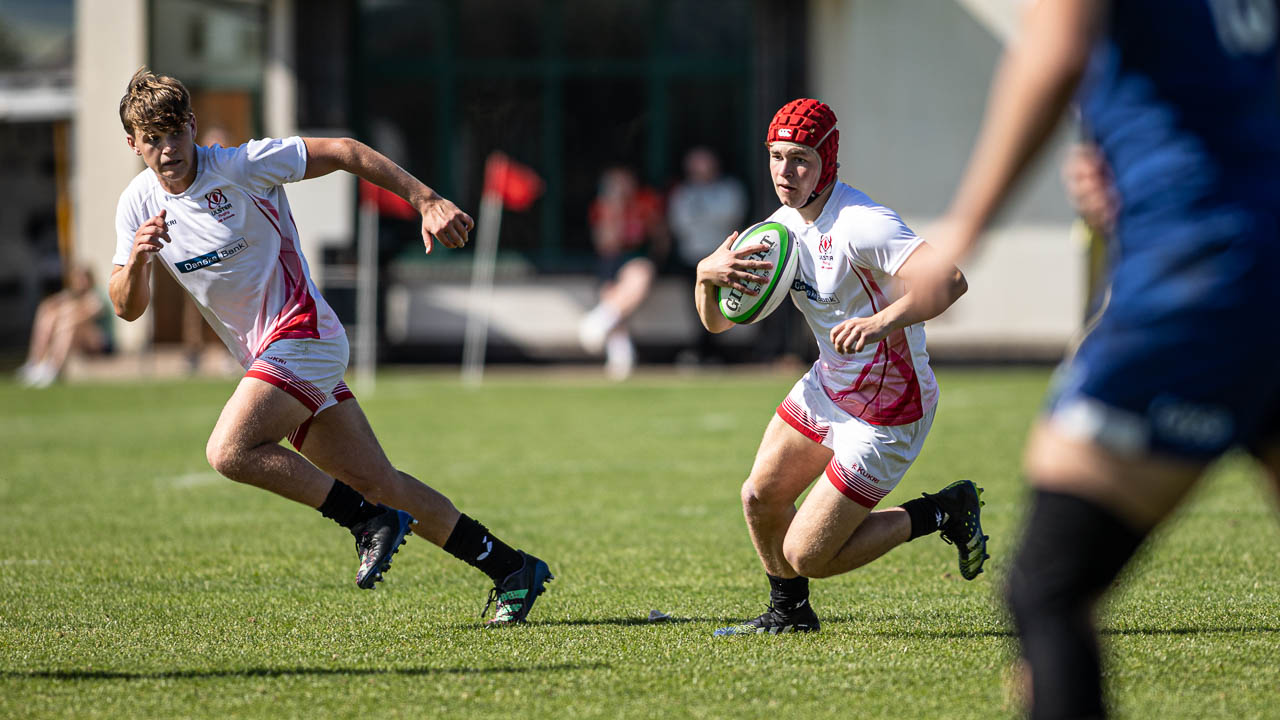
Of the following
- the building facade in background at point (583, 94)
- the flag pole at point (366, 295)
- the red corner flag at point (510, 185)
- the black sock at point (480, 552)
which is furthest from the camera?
the building facade in background at point (583, 94)

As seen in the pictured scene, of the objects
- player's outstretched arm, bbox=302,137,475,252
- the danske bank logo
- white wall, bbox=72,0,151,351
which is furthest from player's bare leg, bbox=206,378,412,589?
white wall, bbox=72,0,151,351

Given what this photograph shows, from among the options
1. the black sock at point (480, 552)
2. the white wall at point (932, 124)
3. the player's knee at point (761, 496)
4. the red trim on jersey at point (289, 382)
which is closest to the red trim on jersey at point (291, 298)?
the red trim on jersey at point (289, 382)

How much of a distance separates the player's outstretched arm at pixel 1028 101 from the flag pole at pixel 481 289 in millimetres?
16919

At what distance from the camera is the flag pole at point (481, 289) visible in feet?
64.1

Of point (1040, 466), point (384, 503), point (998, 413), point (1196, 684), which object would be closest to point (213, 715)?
point (384, 503)

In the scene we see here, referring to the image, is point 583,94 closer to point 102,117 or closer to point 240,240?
point 102,117

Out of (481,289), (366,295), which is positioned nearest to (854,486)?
(366,295)

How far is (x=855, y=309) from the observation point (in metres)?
5.00

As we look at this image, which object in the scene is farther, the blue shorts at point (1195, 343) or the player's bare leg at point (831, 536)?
the player's bare leg at point (831, 536)

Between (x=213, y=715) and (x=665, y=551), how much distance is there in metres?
3.28

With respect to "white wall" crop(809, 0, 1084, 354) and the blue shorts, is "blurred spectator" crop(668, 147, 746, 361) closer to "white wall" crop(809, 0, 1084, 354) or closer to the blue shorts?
"white wall" crop(809, 0, 1084, 354)

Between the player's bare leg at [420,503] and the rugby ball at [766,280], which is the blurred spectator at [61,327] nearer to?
the player's bare leg at [420,503]

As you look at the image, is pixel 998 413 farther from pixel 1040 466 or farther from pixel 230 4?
pixel 230 4

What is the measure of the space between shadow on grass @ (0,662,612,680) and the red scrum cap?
1.86 meters
